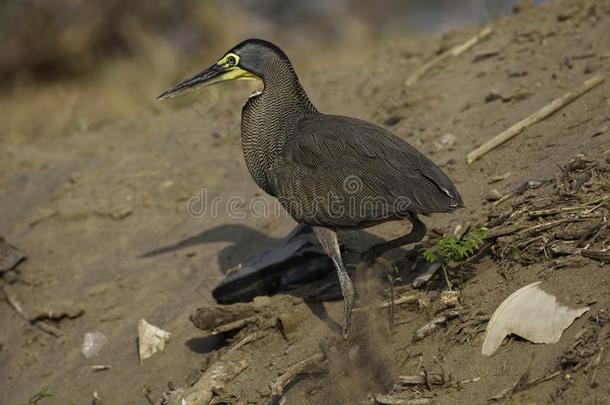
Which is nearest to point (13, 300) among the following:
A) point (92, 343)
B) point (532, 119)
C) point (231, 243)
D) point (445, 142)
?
point (92, 343)

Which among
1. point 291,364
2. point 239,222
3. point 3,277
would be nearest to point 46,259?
point 3,277

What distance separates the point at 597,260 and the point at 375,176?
1.47 m

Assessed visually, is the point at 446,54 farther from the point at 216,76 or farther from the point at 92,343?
the point at 92,343

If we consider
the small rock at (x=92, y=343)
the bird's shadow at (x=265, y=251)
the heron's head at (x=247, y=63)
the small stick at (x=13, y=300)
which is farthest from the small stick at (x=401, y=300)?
the small stick at (x=13, y=300)

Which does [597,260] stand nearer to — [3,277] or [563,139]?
[563,139]

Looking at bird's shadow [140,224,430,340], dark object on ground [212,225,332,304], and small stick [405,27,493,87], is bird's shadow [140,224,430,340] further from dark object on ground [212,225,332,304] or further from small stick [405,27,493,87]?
small stick [405,27,493,87]

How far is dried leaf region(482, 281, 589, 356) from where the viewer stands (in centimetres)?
484

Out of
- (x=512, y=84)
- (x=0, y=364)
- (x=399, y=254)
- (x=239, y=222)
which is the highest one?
(x=512, y=84)

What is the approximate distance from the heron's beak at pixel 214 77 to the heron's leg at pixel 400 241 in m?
1.55

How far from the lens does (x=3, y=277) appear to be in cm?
809

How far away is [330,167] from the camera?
600 centimetres

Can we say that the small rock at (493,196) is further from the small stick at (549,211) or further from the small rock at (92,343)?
the small rock at (92,343)

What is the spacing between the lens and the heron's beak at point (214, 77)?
6.75 m
